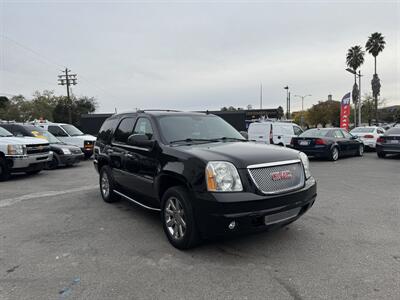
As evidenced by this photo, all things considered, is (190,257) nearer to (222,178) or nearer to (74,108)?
(222,178)

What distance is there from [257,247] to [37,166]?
8.33m

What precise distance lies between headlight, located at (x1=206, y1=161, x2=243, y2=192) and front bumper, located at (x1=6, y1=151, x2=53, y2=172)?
795cm

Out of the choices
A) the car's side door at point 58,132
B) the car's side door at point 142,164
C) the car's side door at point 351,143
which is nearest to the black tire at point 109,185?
the car's side door at point 142,164

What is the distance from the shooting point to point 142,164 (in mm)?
4652

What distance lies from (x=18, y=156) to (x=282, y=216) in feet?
28.0

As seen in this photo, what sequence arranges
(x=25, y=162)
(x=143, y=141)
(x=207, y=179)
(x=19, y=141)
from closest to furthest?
(x=207, y=179)
(x=143, y=141)
(x=25, y=162)
(x=19, y=141)

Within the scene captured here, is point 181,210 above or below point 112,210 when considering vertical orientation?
above

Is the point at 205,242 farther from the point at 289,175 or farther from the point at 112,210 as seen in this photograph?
the point at 112,210

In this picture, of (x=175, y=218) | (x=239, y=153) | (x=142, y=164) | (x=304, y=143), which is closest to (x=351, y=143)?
(x=304, y=143)

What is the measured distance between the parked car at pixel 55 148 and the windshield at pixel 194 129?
819cm

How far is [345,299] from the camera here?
108 inches

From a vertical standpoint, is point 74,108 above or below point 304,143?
above

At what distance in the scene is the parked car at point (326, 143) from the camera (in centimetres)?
1270

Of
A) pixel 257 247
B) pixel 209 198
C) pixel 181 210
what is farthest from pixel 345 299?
pixel 181 210
